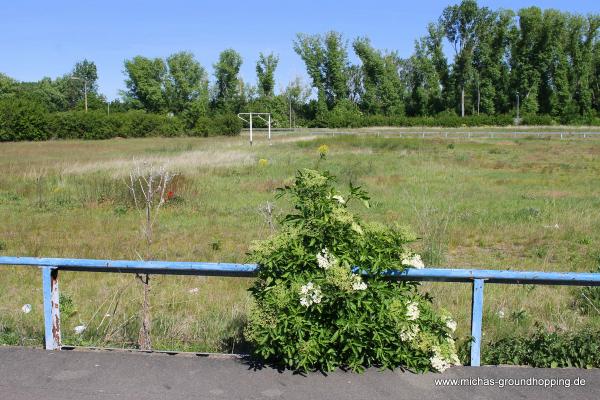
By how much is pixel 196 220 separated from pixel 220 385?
11.8 metres

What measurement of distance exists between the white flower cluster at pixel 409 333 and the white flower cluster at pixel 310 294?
2.10ft

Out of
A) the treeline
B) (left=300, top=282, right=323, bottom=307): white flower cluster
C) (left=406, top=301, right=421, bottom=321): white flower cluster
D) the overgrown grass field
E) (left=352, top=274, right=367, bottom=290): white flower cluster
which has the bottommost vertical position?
the overgrown grass field

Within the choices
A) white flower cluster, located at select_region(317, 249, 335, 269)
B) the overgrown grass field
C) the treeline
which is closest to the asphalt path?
the overgrown grass field

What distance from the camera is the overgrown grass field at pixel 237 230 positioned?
240 inches

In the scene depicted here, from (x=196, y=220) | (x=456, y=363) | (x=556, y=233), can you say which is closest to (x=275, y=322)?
(x=456, y=363)

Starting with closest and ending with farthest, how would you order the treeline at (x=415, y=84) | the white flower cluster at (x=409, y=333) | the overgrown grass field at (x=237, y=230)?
the white flower cluster at (x=409, y=333) → the overgrown grass field at (x=237, y=230) → the treeline at (x=415, y=84)

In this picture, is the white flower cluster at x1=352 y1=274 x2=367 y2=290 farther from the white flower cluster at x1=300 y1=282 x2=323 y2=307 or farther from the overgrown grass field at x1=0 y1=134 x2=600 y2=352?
the overgrown grass field at x1=0 y1=134 x2=600 y2=352

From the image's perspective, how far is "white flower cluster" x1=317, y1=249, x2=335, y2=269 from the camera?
4305 mm

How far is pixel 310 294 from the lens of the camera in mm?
4262

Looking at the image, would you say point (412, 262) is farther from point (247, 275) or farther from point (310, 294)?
point (247, 275)

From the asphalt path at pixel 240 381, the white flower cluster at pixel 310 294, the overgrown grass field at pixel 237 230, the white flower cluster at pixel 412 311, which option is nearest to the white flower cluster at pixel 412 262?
the white flower cluster at pixel 412 311

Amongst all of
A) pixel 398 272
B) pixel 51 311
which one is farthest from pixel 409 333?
pixel 51 311

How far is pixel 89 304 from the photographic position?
728 cm

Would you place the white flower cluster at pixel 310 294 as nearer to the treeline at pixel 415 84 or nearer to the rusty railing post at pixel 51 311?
the rusty railing post at pixel 51 311
